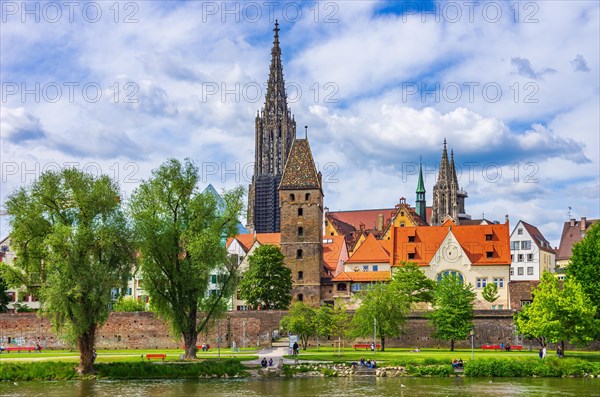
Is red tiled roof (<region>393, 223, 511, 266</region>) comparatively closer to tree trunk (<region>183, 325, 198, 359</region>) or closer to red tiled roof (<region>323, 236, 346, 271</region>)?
Answer: red tiled roof (<region>323, 236, 346, 271</region>)

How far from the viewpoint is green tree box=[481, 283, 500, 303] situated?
91.0 meters

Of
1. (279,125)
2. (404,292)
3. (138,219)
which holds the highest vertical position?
(279,125)

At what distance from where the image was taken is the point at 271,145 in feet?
576

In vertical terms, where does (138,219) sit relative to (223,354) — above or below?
above

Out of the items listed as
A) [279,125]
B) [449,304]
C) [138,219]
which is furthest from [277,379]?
[279,125]

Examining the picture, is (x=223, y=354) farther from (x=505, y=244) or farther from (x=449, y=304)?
(x=505, y=244)

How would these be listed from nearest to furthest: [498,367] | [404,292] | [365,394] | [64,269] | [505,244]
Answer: [365,394] → [64,269] → [498,367] → [404,292] → [505,244]

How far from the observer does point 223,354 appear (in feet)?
235

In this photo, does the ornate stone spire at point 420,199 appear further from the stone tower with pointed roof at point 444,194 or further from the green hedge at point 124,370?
the green hedge at point 124,370

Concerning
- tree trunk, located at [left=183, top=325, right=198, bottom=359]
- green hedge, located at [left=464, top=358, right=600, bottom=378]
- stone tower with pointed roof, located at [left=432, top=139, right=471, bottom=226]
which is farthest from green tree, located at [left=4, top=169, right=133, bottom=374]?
stone tower with pointed roof, located at [left=432, top=139, right=471, bottom=226]

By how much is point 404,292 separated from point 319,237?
18.9 metres

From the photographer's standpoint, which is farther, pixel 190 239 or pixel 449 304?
pixel 449 304

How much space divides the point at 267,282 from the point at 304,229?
9673 millimetres

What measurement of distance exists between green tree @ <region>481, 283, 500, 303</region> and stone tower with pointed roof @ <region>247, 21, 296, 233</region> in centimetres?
8061
